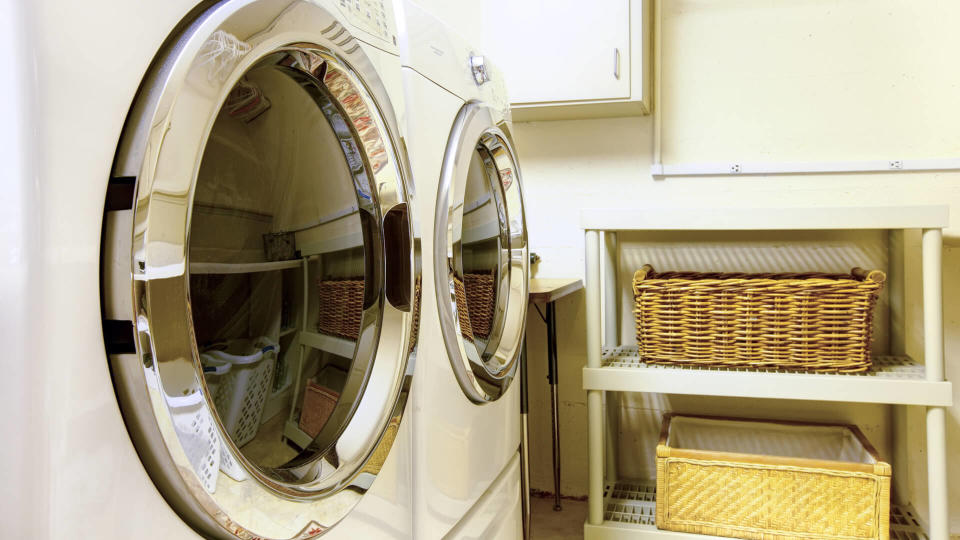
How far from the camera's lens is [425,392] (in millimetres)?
936

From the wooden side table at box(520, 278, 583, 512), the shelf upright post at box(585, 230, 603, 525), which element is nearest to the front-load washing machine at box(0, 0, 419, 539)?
the shelf upright post at box(585, 230, 603, 525)

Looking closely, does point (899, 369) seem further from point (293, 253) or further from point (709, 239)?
point (293, 253)

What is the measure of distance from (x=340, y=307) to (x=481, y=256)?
0.47 meters

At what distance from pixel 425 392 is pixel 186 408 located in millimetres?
470

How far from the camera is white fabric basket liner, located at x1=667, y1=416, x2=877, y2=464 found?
6.41 feet

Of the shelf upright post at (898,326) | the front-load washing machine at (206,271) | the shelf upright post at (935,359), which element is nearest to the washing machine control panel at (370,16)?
the front-load washing machine at (206,271)

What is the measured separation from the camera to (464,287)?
1079 millimetres

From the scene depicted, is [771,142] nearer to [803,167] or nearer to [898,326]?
[803,167]

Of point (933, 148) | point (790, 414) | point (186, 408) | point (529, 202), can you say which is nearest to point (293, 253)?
point (186, 408)

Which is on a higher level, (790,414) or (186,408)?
(186,408)

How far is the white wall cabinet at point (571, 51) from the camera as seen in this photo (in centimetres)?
189

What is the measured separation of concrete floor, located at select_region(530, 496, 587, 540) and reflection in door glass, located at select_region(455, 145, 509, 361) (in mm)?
953

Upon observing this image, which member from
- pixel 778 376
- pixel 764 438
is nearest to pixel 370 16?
pixel 778 376

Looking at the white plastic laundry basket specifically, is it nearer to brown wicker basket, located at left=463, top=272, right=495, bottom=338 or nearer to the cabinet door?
brown wicker basket, located at left=463, top=272, right=495, bottom=338
